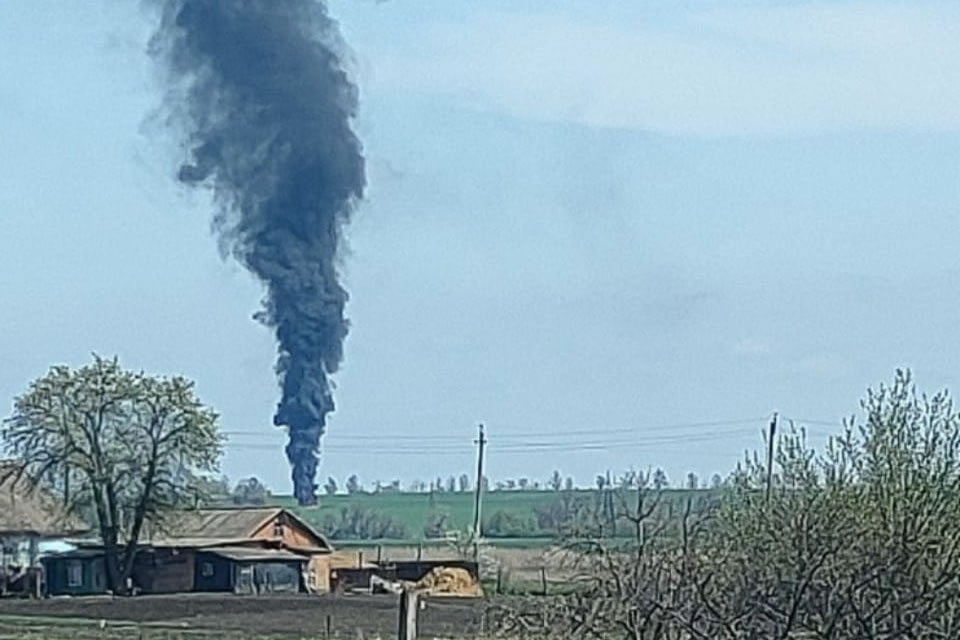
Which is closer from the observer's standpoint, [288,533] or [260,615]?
[260,615]

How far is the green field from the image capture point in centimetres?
9561

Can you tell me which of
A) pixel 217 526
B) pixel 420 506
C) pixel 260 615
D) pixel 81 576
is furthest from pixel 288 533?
pixel 420 506

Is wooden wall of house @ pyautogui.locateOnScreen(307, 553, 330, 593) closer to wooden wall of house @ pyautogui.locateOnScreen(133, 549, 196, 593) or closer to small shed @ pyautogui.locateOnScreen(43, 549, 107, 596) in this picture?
wooden wall of house @ pyautogui.locateOnScreen(133, 549, 196, 593)

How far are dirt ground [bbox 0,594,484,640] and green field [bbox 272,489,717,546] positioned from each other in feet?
57.0

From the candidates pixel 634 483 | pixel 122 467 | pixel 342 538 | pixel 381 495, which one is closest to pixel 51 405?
pixel 122 467

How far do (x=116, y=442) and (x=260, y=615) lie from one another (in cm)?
2347

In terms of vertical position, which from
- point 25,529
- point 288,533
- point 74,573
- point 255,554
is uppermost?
point 288,533

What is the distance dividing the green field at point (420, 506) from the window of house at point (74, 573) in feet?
50.2

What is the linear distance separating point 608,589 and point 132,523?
2514 inches

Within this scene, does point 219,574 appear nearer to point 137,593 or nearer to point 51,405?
point 137,593

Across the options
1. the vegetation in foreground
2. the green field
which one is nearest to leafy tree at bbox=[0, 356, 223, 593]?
the green field

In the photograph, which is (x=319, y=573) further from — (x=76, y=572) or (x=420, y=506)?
(x=420, y=506)

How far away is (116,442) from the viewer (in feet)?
245

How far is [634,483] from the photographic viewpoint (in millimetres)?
15016
